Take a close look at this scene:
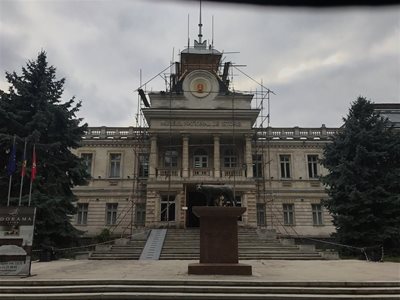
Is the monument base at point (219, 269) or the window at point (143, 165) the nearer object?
the monument base at point (219, 269)

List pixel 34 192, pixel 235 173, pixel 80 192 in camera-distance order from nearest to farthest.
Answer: pixel 34 192
pixel 235 173
pixel 80 192

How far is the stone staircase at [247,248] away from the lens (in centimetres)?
2048

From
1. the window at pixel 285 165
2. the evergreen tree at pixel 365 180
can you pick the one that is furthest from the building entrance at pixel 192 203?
the evergreen tree at pixel 365 180

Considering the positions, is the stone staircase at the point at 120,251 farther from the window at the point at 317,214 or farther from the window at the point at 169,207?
the window at the point at 317,214

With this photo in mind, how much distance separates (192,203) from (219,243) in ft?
61.4

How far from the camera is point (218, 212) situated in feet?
43.6

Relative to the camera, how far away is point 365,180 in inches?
905

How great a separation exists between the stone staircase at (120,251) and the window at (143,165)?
A: 415 inches

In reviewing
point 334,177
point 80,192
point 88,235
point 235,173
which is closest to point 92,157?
point 80,192

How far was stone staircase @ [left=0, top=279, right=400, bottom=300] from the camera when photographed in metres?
9.93

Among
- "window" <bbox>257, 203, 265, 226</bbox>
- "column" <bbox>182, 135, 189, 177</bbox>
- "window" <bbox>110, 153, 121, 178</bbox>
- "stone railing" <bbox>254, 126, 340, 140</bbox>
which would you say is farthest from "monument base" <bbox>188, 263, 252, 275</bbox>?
"stone railing" <bbox>254, 126, 340, 140</bbox>

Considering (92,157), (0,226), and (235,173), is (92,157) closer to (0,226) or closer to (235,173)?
(235,173)

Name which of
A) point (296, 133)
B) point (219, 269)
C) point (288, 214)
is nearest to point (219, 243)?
point (219, 269)

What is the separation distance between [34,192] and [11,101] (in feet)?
18.8
